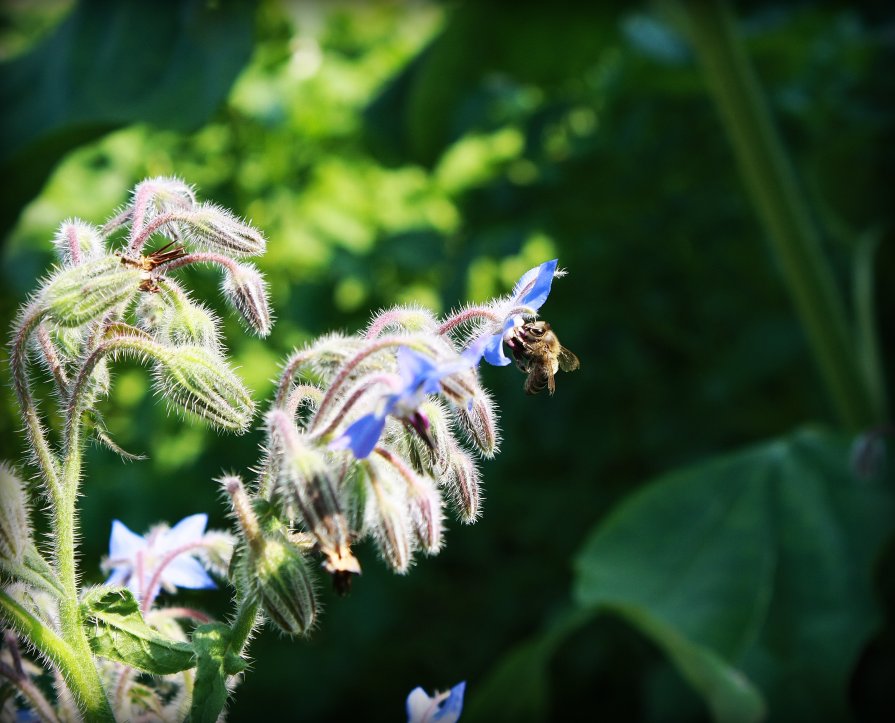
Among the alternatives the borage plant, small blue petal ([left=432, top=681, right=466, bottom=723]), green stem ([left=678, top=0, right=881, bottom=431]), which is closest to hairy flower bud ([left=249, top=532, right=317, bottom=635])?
the borage plant

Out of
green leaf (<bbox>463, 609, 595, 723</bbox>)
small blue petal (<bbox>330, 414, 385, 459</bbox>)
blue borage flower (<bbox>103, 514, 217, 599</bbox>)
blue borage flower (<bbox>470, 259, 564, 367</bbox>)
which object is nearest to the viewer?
small blue petal (<bbox>330, 414, 385, 459</bbox>)

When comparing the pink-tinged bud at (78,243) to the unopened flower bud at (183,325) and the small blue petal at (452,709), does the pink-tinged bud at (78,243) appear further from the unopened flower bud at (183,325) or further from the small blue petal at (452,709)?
the small blue petal at (452,709)

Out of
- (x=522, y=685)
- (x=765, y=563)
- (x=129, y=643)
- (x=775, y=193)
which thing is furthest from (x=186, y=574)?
(x=775, y=193)

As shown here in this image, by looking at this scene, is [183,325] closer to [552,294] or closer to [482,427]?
[482,427]

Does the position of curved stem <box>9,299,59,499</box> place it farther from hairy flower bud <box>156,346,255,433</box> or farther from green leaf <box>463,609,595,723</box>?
green leaf <box>463,609,595,723</box>

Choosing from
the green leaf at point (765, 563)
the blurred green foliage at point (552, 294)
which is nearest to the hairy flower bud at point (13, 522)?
the green leaf at point (765, 563)
